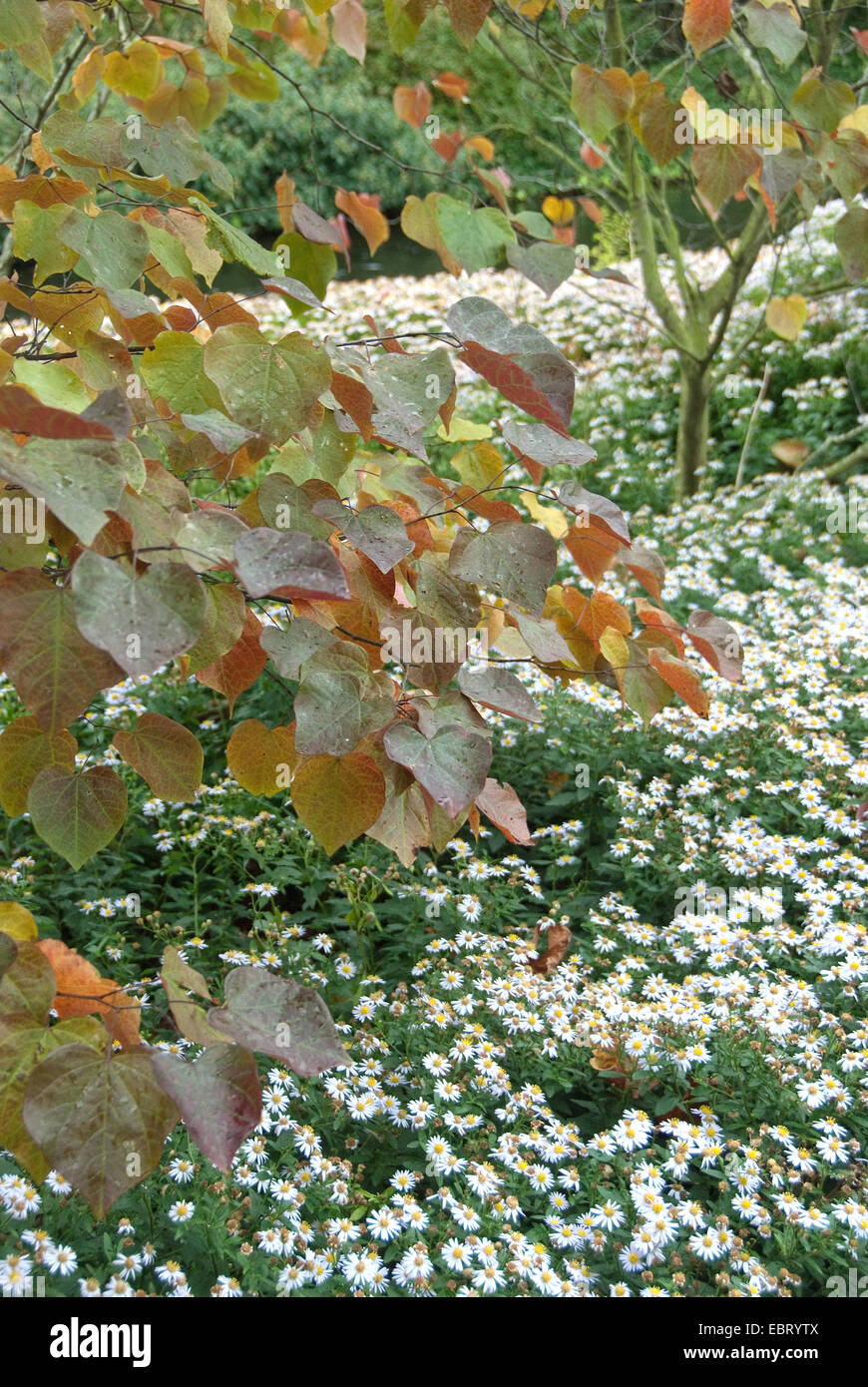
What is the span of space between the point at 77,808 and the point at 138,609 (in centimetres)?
35

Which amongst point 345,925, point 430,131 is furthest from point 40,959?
point 430,131

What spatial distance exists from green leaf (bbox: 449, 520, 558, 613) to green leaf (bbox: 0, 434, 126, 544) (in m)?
0.35

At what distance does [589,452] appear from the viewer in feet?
3.27

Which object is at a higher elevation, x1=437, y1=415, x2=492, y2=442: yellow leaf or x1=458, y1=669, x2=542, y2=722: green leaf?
x1=437, y1=415, x2=492, y2=442: yellow leaf

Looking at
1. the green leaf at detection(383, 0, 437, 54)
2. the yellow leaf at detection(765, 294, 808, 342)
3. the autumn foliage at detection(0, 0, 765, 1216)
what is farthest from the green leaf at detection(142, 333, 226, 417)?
the yellow leaf at detection(765, 294, 808, 342)

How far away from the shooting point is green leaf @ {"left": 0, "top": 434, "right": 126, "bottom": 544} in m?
0.70

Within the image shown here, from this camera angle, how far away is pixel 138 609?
2.38 ft

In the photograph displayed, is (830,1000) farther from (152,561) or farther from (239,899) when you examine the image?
(152,561)

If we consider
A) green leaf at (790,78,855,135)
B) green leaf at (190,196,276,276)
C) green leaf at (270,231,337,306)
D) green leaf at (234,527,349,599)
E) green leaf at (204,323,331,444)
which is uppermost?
green leaf at (790,78,855,135)

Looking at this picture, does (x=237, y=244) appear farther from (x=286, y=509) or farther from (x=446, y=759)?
(x=446, y=759)

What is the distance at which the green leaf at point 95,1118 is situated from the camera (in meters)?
0.80

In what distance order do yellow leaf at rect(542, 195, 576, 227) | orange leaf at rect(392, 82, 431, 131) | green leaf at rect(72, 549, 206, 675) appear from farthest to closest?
yellow leaf at rect(542, 195, 576, 227) < orange leaf at rect(392, 82, 431, 131) < green leaf at rect(72, 549, 206, 675)

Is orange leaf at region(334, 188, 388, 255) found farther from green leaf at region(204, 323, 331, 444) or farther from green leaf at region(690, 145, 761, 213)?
green leaf at region(204, 323, 331, 444)

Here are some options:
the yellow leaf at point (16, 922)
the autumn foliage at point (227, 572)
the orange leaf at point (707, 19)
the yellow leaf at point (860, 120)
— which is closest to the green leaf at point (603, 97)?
the orange leaf at point (707, 19)
